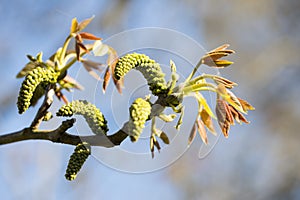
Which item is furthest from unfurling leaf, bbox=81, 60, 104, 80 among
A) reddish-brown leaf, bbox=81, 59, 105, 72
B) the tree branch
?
the tree branch

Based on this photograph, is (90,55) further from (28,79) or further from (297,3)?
(297,3)

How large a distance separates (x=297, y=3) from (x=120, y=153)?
10.5 ft

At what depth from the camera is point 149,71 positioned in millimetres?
675

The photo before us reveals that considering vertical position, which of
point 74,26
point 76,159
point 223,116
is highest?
point 74,26

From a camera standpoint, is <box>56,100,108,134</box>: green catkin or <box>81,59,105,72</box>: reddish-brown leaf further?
<box>81,59,105,72</box>: reddish-brown leaf

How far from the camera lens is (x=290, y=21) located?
11.8 ft

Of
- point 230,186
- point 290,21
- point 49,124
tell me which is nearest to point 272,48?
point 290,21

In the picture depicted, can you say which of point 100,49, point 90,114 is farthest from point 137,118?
point 100,49

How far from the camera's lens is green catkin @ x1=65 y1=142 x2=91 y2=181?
66cm

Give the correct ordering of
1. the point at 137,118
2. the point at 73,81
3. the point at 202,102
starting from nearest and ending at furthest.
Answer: the point at 137,118
the point at 202,102
the point at 73,81

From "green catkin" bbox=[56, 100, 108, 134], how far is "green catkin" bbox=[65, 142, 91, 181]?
28 mm

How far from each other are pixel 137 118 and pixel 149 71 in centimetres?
10

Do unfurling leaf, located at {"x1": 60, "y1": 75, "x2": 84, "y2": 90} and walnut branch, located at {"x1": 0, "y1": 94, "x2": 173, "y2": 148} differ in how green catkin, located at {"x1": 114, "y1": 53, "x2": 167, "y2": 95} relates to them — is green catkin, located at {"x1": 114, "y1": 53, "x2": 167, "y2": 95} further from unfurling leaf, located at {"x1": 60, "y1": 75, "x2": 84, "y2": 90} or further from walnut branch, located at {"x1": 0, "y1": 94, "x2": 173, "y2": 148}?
unfurling leaf, located at {"x1": 60, "y1": 75, "x2": 84, "y2": 90}

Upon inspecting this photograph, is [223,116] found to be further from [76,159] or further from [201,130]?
[76,159]
